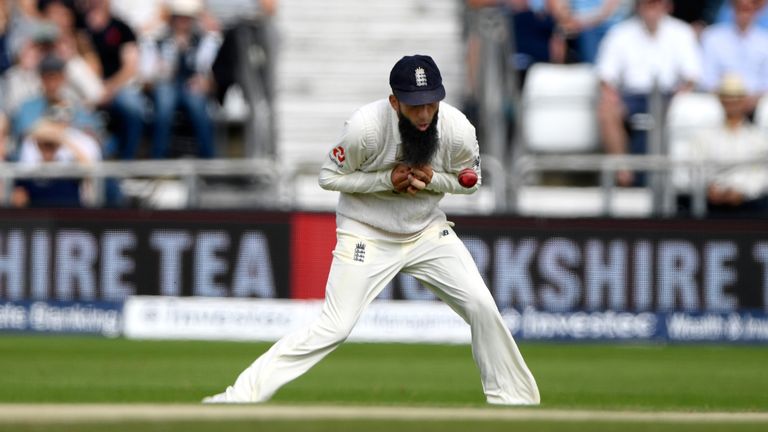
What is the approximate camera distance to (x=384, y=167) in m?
8.81

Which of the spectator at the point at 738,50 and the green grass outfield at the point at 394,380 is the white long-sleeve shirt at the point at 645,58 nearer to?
the spectator at the point at 738,50

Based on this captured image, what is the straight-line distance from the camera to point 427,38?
61.9 feet

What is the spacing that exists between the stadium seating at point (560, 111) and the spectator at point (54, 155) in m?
4.58

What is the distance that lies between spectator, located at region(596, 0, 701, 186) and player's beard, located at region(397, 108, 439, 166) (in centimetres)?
831

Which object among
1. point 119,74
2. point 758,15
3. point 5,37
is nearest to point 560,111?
point 758,15

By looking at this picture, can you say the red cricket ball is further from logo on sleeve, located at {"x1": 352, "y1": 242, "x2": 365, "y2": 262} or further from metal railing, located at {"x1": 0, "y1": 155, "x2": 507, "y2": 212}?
metal railing, located at {"x1": 0, "y1": 155, "x2": 507, "y2": 212}

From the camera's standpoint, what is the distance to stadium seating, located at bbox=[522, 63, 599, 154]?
55.5 feet

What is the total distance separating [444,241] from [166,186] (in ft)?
27.9

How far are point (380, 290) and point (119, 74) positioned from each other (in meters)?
A: 9.48

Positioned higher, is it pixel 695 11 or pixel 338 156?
pixel 695 11

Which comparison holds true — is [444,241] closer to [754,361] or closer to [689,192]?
[754,361]

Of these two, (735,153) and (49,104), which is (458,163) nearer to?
(735,153)

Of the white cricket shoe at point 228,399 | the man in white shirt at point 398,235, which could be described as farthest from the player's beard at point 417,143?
the white cricket shoe at point 228,399

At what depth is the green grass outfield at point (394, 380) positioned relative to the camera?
7.32 meters
